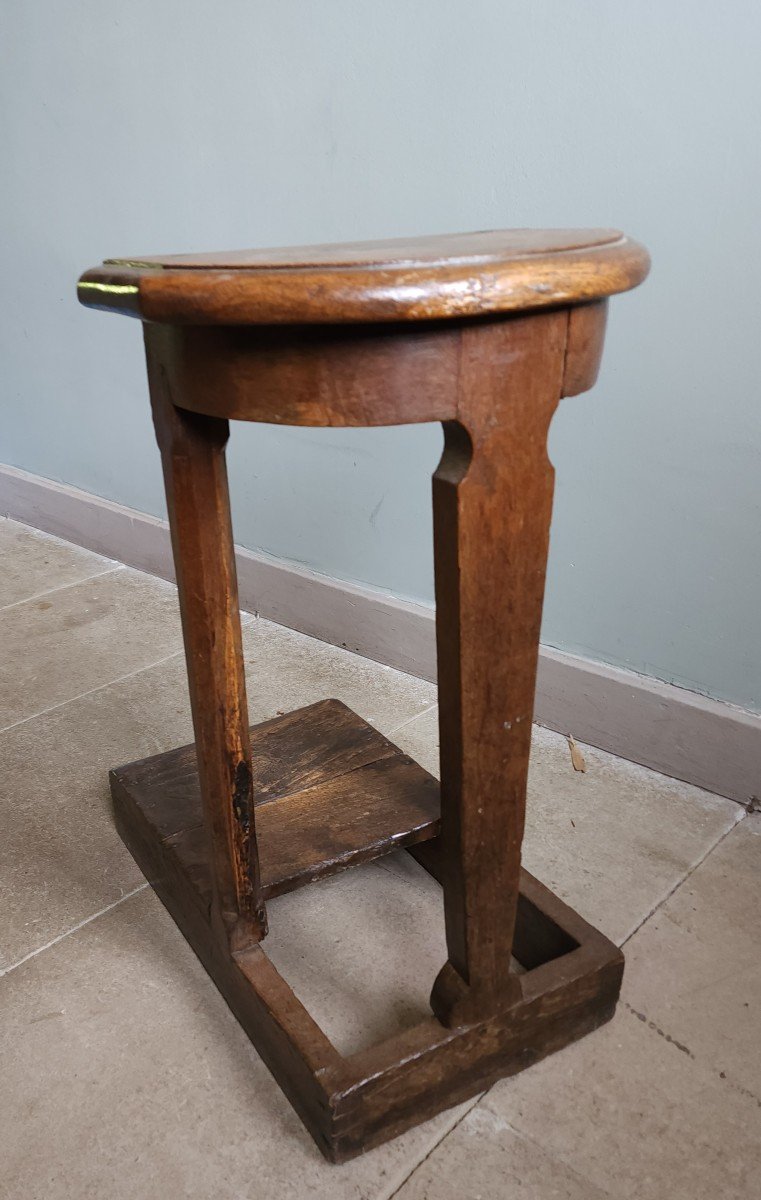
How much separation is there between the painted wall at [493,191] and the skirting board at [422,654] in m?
0.05

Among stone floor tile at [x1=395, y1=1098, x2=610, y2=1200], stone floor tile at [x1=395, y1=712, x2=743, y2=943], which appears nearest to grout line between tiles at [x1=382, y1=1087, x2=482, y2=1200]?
stone floor tile at [x1=395, y1=1098, x2=610, y2=1200]

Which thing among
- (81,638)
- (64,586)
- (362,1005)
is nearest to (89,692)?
(81,638)

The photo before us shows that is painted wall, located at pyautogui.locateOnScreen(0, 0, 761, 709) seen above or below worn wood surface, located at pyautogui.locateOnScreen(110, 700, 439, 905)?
above

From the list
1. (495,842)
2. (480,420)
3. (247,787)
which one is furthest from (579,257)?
(247,787)

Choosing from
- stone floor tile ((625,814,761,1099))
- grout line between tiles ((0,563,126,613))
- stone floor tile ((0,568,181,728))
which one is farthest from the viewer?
grout line between tiles ((0,563,126,613))

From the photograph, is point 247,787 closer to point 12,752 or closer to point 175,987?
point 175,987

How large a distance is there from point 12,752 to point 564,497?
1.31m

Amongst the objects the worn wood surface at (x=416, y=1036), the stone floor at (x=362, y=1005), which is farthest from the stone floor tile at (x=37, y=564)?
the worn wood surface at (x=416, y=1036)

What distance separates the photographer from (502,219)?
6.49ft

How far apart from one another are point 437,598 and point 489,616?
0.22 ft

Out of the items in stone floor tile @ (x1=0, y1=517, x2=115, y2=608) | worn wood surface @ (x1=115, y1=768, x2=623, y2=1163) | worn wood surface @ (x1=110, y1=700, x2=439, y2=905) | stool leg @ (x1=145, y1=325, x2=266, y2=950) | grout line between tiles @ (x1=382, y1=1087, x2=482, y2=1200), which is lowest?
stone floor tile @ (x1=0, y1=517, x2=115, y2=608)

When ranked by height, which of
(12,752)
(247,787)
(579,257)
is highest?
(579,257)

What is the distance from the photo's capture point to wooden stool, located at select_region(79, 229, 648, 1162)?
3.01 feet

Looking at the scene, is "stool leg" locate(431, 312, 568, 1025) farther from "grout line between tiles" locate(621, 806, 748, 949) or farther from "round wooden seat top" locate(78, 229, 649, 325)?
"grout line between tiles" locate(621, 806, 748, 949)
